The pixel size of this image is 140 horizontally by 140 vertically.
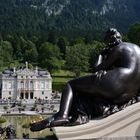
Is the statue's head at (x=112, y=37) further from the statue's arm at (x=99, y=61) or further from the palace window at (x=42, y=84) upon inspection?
the palace window at (x=42, y=84)

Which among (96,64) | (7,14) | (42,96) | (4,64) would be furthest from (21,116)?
(7,14)

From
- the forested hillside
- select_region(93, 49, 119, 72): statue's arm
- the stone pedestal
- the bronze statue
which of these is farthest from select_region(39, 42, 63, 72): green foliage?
the stone pedestal

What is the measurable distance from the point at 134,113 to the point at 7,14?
176m

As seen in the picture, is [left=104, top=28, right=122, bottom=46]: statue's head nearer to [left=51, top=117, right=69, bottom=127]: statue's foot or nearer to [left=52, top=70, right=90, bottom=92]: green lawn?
[left=51, top=117, right=69, bottom=127]: statue's foot

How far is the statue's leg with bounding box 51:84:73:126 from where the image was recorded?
879 centimetres

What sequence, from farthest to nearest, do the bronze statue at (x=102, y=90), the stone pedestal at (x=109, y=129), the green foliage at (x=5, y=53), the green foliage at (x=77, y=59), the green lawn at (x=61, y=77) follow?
the green foliage at (x=5, y=53) < the green foliage at (x=77, y=59) < the green lawn at (x=61, y=77) < the bronze statue at (x=102, y=90) < the stone pedestal at (x=109, y=129)

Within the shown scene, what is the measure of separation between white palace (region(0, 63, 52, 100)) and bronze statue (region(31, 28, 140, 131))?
62.6 m

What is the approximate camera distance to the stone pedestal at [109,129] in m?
8.52

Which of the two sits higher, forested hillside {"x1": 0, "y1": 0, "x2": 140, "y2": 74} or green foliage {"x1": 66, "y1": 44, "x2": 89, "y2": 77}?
green foliage {"x1": 66, "y1": 44, "x2": 89, "y2": 77}

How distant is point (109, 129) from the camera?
336 inches

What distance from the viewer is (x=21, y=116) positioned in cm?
4828

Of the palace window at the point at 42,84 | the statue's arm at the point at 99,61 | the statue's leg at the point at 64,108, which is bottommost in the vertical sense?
the palace window at the point at 42,84

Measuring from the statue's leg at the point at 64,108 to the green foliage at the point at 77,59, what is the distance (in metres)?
75.3

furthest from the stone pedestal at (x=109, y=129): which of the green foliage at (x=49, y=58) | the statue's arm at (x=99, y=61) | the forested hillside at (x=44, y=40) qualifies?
the green foliage at (x=49, y=58)
